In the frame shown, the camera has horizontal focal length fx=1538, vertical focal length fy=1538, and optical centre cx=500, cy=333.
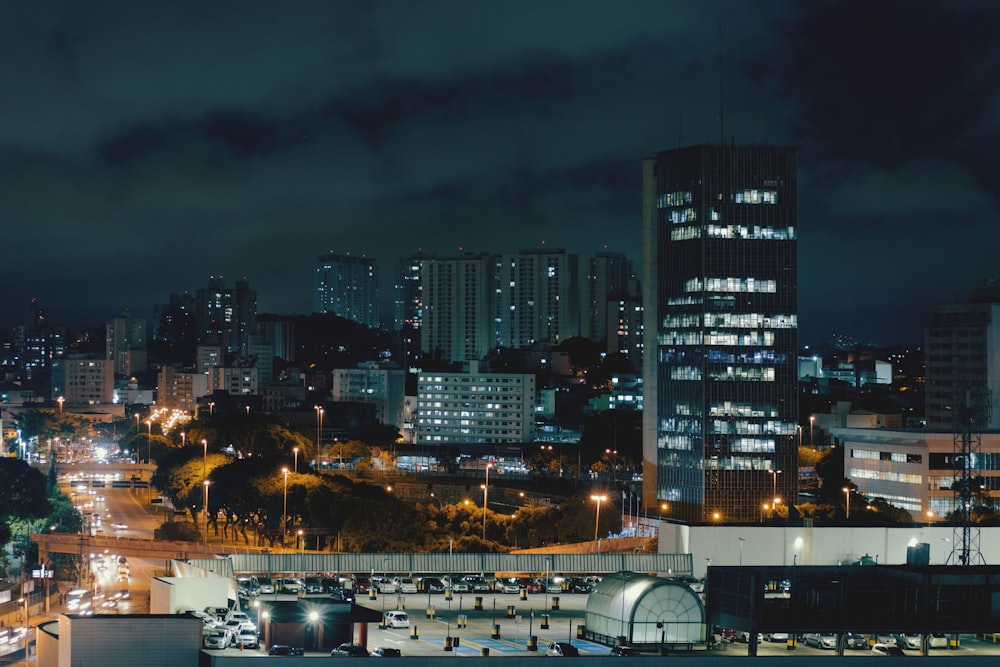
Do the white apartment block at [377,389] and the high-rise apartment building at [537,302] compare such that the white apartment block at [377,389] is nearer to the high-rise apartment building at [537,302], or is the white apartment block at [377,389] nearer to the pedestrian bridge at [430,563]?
the high-rise apartment building at [537,302]

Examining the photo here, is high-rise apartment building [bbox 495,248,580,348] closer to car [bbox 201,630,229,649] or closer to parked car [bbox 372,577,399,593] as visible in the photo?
parked car [bbox 372,577,399,593]

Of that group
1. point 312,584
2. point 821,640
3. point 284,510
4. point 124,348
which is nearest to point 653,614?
point 821,640

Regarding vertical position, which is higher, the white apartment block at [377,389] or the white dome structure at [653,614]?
the white apartment block at [377,389]

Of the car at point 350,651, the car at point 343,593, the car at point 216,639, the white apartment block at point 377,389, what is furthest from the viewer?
the white apartment block at point 377,389

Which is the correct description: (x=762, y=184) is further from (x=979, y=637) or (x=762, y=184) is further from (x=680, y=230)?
(x=979, y=637)

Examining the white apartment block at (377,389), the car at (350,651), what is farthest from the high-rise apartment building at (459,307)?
the car at (350,651)

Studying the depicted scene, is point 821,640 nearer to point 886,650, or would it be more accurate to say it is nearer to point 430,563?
point 886,650
